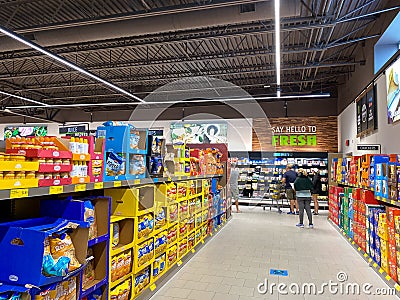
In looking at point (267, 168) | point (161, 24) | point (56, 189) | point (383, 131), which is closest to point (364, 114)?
point (383, 131)

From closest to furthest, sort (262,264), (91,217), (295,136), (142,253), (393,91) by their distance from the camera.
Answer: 1. (91,217)
2. (142,253)
3. (262,264)
4. (393,91)
5. (295,136)

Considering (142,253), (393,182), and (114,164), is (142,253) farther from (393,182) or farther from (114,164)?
(393,182)

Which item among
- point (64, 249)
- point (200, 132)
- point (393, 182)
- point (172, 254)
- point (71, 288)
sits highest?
point (200, 132)

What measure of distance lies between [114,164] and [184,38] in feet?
19.0

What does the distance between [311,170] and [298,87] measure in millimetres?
3936

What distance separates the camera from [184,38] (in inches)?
308

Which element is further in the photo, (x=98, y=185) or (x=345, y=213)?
(x=345, y=213)

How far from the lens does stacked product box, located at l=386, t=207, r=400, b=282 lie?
363 cm

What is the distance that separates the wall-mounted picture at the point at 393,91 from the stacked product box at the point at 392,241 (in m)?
2.59

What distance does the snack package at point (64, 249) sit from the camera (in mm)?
1913

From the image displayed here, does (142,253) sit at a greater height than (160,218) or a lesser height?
lesser

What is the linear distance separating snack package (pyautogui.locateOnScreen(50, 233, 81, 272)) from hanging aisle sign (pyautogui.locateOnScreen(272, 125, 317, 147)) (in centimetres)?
1257

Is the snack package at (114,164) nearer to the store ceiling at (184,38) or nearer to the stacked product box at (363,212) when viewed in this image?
the stacked product box at (363,212)

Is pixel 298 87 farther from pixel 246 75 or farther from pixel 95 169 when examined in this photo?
pixel 95 169
